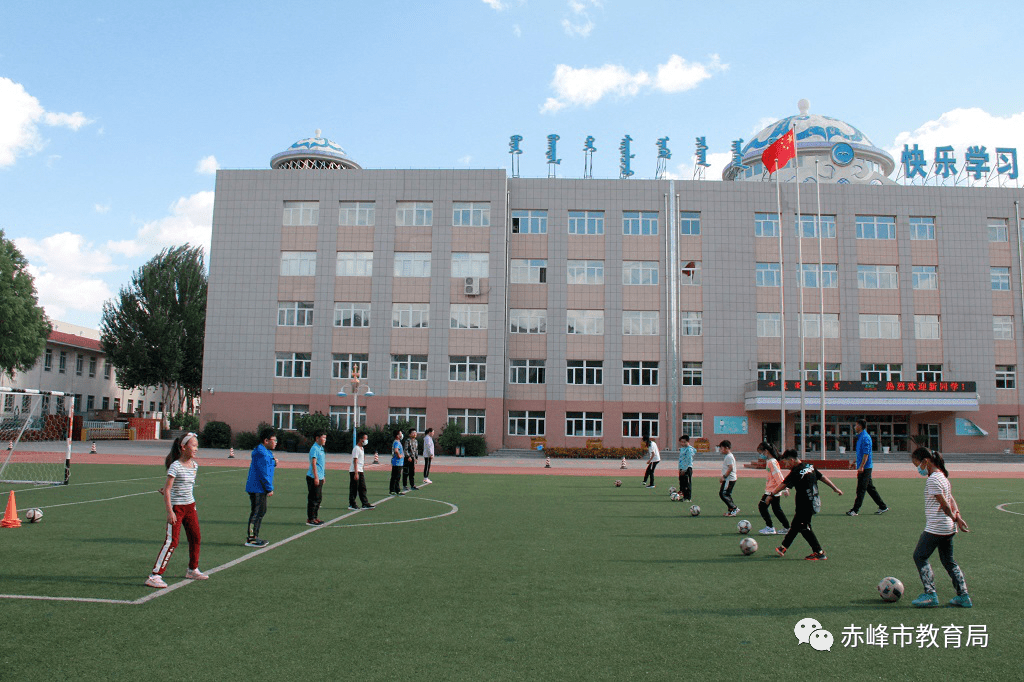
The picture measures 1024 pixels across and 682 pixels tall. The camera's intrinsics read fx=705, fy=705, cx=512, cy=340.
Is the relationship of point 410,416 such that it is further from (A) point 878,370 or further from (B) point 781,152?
(A) point 878,370

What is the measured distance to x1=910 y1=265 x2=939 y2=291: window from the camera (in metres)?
52.6

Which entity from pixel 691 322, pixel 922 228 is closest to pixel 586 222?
pixel 691 322

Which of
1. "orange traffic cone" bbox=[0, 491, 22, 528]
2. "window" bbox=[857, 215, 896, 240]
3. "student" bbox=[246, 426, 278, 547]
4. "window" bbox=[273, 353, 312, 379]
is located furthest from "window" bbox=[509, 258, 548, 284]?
"student" bbox=[246, 426, 278, 547]

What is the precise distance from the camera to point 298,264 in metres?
52.0

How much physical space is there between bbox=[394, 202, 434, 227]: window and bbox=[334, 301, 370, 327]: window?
672cm

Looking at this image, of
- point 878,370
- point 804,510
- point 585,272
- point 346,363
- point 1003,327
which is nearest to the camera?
point 804,510

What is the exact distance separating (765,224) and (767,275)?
391 cm

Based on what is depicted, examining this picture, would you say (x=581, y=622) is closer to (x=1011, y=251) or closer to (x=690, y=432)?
(x=690, y=432)

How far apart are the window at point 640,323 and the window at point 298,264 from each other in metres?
23.3

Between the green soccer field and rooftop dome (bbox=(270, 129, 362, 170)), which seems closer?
the green soccer field

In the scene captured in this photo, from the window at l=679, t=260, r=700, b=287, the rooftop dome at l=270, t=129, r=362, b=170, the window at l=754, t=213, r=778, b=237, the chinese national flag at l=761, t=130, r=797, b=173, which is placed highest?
the rooftop dome at l=270, t=129, r=362, b=170

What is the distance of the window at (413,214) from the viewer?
51938mm

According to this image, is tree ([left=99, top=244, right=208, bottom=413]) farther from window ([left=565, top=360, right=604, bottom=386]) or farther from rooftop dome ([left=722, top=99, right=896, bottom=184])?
rooftop dome ([left=722, top=99, right=896, bottom=184])

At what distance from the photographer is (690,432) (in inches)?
2021
